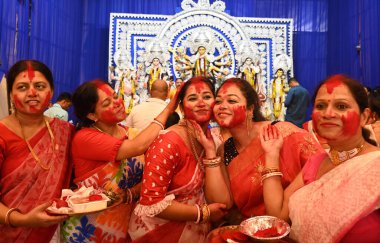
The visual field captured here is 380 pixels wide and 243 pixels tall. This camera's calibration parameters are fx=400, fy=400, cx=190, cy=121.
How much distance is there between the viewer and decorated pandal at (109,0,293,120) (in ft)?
33.9

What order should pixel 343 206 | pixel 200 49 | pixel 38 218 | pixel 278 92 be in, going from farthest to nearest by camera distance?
1. pixel 200 49
2. pixel 278 92
3. pixel 38 218
4. pixel 343 206

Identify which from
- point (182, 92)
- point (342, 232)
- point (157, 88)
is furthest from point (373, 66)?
point (342, 232)

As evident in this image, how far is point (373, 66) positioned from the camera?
7555 millimetres

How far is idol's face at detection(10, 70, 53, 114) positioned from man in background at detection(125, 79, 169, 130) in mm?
2126

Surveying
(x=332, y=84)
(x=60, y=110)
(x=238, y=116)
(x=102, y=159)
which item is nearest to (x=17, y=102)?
(x=102, y=159)

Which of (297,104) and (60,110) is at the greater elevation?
(297,104)

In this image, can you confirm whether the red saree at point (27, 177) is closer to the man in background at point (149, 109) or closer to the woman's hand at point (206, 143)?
the woman's hand at point (206, 143)

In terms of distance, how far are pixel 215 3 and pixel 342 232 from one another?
10048 mm

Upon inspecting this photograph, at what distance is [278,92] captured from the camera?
10.2 m

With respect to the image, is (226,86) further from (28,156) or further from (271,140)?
(28,156)

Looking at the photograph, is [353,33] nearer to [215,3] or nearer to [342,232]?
[215,3]

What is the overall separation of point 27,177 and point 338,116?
1.51 m

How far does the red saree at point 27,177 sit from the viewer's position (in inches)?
78.4

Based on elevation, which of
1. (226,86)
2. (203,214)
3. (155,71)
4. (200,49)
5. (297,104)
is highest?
(200,49)
